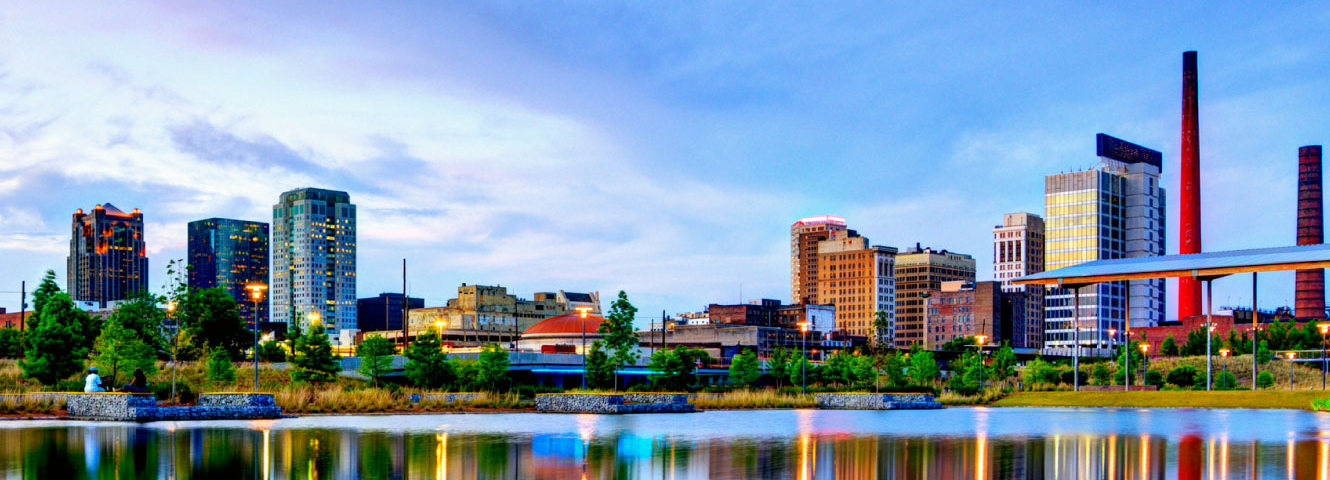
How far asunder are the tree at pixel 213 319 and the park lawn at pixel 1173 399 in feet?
203

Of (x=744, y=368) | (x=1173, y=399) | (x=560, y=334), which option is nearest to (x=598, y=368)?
(x=744, y=368)

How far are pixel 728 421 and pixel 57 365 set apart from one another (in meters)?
35.1

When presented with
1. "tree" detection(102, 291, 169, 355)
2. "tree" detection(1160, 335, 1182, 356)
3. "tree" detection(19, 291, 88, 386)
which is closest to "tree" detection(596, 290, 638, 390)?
"tree" detection(19, 291, 88, 386)

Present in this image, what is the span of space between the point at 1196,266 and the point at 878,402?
1031 inches

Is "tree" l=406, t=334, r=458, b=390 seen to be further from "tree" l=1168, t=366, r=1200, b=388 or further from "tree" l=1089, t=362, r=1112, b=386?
"tree" l=1168, t=366, r=1200, b=388

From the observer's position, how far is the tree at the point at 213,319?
306 feet

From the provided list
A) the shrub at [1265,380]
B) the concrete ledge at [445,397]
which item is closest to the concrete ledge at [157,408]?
the concrete ledge at [445,397]

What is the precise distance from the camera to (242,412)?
41812 millimetres

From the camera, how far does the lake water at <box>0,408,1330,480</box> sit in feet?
67.3

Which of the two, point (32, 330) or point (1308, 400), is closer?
point (1308, 400)

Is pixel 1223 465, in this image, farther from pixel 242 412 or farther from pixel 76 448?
pixel 242 412

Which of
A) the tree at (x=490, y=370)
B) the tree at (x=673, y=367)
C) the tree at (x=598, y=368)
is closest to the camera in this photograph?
the tree at (x=490, y=370)

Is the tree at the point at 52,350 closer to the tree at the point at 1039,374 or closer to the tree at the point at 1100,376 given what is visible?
the tree at the point at 1039,374

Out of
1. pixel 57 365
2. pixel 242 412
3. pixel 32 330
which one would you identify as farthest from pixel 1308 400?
pixel 32 330
